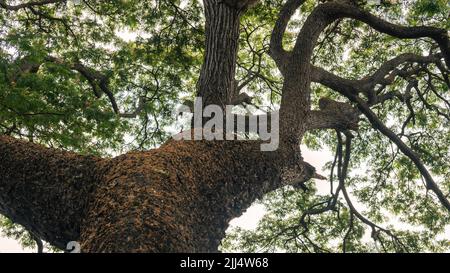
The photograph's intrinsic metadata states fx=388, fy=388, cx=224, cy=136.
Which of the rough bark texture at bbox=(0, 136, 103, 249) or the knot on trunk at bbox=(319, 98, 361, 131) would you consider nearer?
the rough bark texture at bbox=(0, 136, 103, 249)

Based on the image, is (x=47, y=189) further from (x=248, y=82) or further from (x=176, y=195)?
(x=248, y=82)

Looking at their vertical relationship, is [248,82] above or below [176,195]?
above

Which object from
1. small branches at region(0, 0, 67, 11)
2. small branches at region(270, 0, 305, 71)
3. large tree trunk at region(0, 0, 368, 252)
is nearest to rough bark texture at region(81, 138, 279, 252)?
large tree trunk at region(0, 0, 368, 252)

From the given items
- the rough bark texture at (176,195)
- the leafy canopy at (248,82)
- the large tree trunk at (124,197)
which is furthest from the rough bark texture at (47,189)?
the leafy canopy at (248,82)

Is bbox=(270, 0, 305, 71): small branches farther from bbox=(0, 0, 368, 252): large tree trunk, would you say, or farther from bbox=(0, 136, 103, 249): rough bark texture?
bbox=(0, 136, 103, 249): rough bark texture

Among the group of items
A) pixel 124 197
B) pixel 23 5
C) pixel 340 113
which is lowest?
pixel 124 197

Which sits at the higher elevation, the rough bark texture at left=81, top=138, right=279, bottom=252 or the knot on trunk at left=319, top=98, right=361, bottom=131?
the knot on trunk at left=319, top=98, right=361, bottom=131

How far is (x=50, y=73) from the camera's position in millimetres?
5551

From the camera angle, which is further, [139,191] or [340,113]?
[340,113]

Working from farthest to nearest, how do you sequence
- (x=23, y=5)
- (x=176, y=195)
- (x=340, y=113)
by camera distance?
(x=23, y=5), (x=340, y=113), (x=176, y=195)

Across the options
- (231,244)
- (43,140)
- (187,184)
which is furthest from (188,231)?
(231,244)

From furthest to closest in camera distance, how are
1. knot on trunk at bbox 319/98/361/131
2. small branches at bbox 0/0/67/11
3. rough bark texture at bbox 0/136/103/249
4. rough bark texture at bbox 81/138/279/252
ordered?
small branches at bbox 0/0/67/11 → knot on trunk at bbox 319/98/361/131 → rough bark texture at bbox 0/136/103/249 → rough bark texture at bbox 81/138/279/252

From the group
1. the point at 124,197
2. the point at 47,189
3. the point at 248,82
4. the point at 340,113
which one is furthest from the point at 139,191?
the point at 248,82

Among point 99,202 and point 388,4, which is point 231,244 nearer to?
Result: point 388,4
